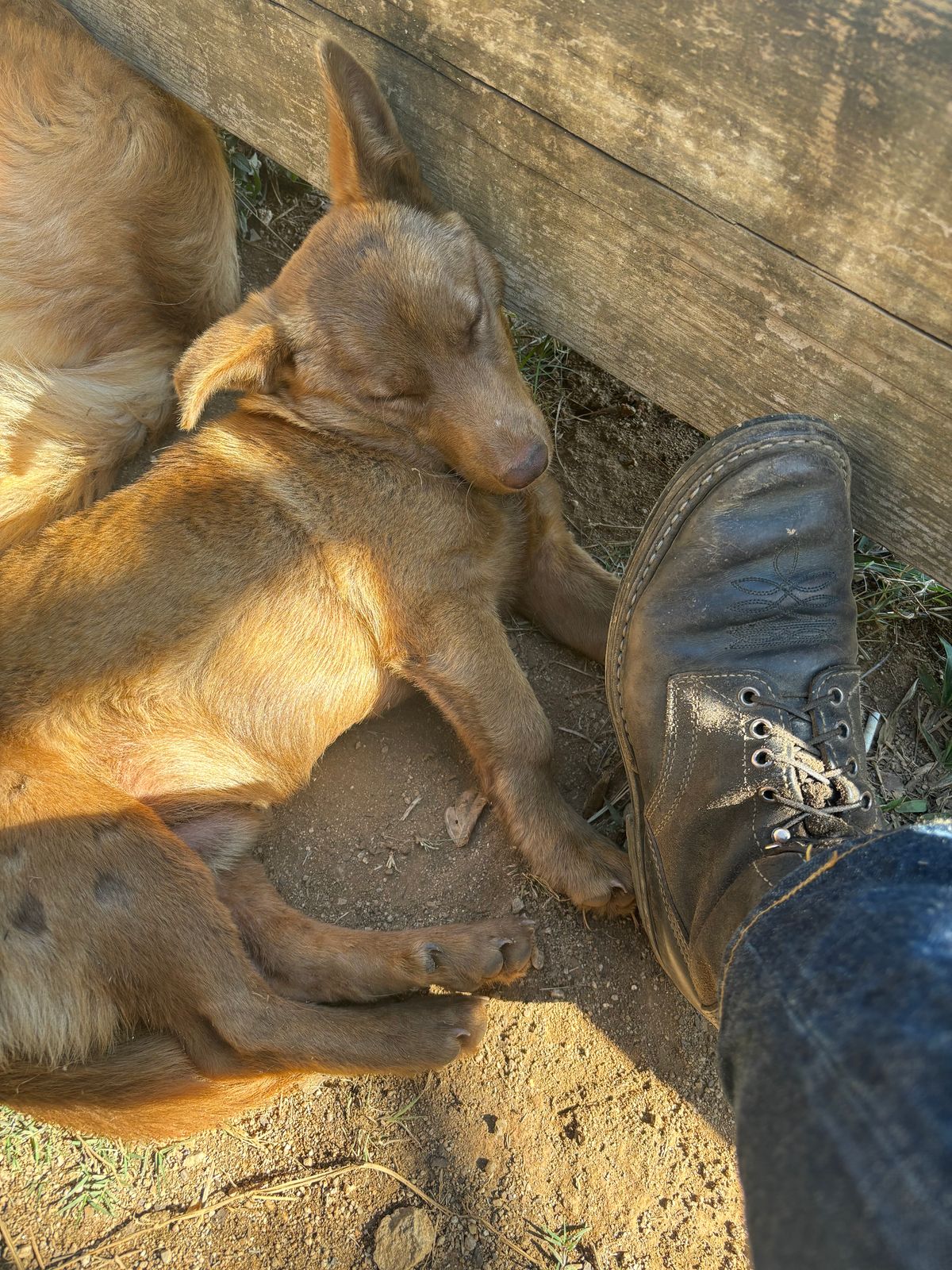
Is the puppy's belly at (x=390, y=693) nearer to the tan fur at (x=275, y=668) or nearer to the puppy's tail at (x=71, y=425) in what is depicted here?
the tan fur at (x=275, y=668)

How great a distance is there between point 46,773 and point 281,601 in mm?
722

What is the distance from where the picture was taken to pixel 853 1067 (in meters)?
1.23

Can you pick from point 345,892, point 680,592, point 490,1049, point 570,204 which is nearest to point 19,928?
point 345,892

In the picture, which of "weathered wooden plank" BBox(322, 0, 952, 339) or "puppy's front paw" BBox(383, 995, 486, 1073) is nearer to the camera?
"weathered wooden plank" BBox(322, 0, 952, 339)

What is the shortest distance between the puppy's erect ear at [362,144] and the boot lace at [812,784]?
1664mm

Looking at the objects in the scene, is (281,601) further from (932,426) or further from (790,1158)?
(790,1158)

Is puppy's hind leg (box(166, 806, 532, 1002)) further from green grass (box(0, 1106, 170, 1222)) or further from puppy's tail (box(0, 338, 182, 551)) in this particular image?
puppy's tail (box(0, 338, 182, 551))

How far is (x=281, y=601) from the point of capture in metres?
2.58

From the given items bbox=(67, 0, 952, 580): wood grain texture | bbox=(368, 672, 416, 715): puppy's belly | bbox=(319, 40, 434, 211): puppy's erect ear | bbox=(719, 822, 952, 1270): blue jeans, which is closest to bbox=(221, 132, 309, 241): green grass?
bbox=(67, 0, 952, 580): wood grain texture

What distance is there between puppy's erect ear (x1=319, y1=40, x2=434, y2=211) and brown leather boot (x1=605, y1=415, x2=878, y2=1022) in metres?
1.14

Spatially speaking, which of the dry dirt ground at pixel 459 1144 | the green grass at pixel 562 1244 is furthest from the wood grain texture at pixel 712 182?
the green grass at pixel 562 1244

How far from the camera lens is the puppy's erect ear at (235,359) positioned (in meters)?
2.49

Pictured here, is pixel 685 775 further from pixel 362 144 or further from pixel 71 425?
pixel 71 425

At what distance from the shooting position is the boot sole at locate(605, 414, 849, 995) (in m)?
2.20
